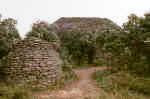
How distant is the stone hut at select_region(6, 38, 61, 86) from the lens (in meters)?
6.43

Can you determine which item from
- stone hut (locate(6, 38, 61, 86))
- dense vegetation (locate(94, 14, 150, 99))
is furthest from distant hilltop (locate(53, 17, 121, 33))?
stone hut (locate(6, 38, 61, 86))

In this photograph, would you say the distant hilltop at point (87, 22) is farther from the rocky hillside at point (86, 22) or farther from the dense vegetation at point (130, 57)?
the dense vegetation at point (130, 57)

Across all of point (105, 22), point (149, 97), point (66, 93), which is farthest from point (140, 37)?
point (105, 22)

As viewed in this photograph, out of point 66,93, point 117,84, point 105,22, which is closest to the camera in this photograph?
point 66,93

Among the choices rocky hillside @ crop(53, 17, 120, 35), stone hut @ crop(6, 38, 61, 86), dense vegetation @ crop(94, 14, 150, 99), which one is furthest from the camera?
rocky hillside @ crop(53, 17, 120, 35)

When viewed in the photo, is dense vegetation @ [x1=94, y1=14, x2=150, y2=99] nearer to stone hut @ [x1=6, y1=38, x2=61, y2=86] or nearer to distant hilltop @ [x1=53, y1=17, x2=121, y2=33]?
stone hut @ [x1=6, y1=38, x2=61, y2=86]

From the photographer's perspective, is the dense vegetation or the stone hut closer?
the stone hut

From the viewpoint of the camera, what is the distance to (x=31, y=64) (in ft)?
21.2

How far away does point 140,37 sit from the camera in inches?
328

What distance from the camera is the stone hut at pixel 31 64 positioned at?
643cm

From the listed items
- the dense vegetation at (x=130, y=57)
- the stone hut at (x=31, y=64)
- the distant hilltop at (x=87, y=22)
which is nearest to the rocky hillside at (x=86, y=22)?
the distant hilltop at (x=87, y=22)

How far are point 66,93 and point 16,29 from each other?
4218mm

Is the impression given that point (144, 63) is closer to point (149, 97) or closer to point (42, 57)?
point (149, 97)

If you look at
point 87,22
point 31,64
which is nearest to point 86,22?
point 87,22
